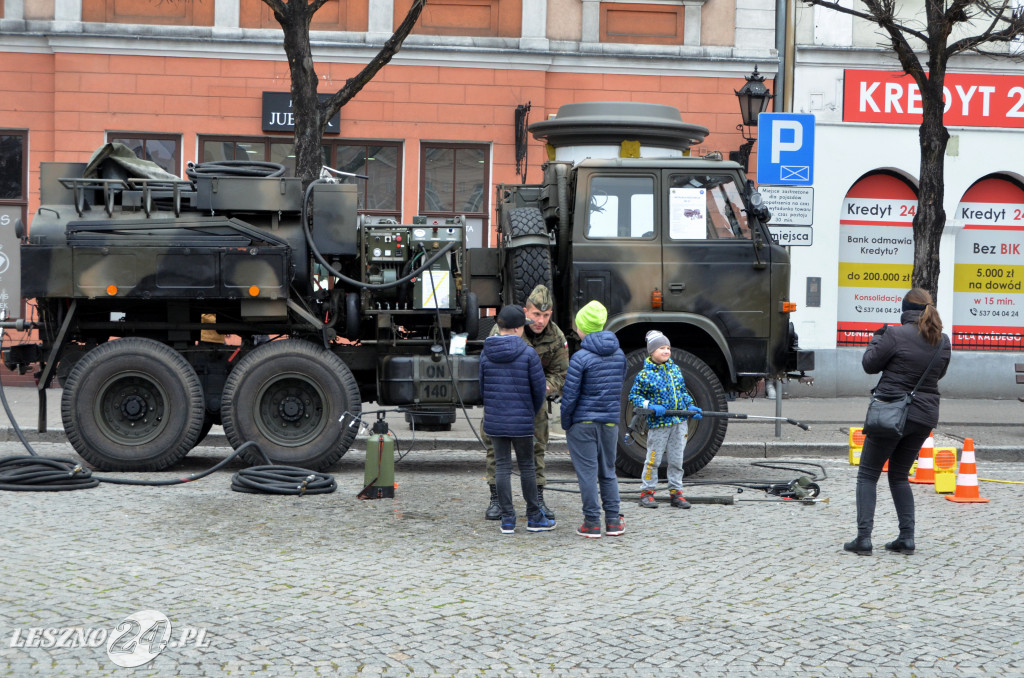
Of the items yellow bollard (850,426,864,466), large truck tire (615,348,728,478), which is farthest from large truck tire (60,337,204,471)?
yellow bollard (850,426,864,466)

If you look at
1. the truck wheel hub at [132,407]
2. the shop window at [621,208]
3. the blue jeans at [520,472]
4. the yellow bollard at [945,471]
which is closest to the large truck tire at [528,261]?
the shop window at [621,208]

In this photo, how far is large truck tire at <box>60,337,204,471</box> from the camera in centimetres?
988

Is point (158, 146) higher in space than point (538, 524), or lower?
higher

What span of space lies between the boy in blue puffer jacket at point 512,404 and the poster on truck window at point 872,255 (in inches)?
454

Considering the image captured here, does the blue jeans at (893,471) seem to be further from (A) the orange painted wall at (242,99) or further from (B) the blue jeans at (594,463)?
(A) the orange painted wall at (242,99)

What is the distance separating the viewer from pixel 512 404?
7797 millimetres

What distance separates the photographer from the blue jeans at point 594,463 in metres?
7.75

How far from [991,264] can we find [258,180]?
504 inches

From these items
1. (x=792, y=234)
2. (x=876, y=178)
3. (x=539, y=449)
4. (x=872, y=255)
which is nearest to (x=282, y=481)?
(x=539, y=449)

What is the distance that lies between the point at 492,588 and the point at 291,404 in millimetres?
4265

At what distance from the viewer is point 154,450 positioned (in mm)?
9922

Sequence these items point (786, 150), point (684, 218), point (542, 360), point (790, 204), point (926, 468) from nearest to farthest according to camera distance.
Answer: point (542, 360)
point (684, 218)
point (926, 468)
point (790, 204)
point (786, 150)

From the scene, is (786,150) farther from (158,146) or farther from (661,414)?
(158,146)

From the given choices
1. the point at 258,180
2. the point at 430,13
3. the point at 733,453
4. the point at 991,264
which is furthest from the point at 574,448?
the point at 991,264
